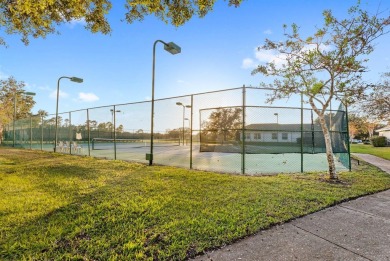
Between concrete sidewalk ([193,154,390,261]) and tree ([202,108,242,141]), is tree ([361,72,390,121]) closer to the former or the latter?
tree ([202,108,242,141])

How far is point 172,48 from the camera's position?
864 centimetres

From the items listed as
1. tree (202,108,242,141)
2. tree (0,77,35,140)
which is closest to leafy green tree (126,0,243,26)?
tree (202,108,242,141)

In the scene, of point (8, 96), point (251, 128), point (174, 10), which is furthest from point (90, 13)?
point (8, 96)

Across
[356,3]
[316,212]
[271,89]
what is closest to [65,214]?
[316,212]

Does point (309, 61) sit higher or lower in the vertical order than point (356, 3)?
lower

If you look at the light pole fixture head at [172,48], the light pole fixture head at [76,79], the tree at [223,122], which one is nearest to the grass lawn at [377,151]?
the tree at [223,122]

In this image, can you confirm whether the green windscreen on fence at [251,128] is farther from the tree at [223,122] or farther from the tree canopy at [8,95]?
the tree canopy at [8,95]

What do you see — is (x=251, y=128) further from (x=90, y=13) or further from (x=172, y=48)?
(x=90, y=13)

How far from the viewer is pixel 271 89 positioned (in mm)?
7473

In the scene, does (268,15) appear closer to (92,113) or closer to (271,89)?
(271,89)

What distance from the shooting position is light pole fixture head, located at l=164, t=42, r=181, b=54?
28.0ft

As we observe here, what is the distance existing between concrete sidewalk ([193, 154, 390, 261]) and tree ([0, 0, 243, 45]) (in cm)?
611

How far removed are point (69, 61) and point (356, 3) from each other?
14684 mm

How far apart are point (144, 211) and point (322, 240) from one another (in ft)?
8.54
